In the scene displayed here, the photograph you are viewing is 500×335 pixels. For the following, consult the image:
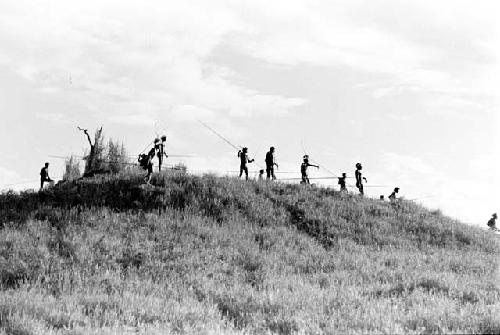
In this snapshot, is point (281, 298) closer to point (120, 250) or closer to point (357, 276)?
point (357, 276)

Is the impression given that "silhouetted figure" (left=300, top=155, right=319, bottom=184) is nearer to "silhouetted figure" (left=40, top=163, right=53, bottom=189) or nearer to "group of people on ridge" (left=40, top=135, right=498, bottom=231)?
"group of people on ridge" (left=40, top=135, right=498, bottom=231)

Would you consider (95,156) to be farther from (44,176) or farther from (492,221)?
(492,221)

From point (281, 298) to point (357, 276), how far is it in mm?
3642

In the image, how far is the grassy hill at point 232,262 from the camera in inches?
306

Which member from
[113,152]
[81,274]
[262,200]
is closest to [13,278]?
[81,274]

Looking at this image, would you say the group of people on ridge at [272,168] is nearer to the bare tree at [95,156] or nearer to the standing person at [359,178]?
the standing person at [359,178]

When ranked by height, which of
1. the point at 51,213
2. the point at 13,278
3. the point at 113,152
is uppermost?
the point at 113,152

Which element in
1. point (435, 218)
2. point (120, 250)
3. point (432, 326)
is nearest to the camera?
point (432, 326)

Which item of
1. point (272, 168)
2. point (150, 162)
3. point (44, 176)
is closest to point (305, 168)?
point (272, 168)

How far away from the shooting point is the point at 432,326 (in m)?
7.02

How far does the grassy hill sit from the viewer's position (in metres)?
7.76

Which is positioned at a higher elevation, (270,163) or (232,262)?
(270,163)

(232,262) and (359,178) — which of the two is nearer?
(232,262)

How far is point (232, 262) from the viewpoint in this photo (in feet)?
46.2
